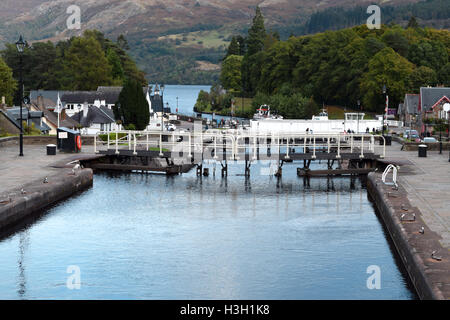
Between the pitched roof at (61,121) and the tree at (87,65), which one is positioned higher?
the tree at (87,65)

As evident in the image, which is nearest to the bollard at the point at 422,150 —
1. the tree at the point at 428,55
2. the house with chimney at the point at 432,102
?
the house with chimney at the point at 432,102

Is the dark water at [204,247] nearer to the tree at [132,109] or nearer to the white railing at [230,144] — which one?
the white railing at [230,144]

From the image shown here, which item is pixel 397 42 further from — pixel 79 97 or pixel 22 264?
pixel 22 264

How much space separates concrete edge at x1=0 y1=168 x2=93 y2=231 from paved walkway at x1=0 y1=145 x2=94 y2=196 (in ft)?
3.23

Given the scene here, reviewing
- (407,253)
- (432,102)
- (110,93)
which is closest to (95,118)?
(110,93)

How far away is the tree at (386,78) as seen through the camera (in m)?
161

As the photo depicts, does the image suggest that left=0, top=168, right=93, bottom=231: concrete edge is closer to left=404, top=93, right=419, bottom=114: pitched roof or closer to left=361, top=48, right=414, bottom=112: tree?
left=404, top=93, right=419, bottom=114: pitched roof

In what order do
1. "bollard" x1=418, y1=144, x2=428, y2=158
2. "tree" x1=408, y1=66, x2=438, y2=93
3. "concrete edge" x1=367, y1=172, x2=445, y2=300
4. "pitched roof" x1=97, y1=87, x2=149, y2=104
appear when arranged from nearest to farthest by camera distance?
"concrete edge" x1=367, y1=172, x2=445, y2=300, "bollard" x1=418, y1=144, x2=428, y2=158, "tree" x1=408, y1=66, x2=438, y2=93, "pitched roof" x1=97, y1=87, x2=149, y2=104

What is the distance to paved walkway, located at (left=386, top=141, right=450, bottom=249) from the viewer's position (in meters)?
37.1

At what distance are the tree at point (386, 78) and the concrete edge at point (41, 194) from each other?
113 meters

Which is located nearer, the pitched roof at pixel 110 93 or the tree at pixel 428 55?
the pitched roof at pixel 110 93

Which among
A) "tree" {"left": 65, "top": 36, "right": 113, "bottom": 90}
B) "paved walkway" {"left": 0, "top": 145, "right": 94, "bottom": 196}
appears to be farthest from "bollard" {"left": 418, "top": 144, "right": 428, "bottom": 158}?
"tree" {"left": 65, "top": 36, "right": 113, "bottom": 90}
